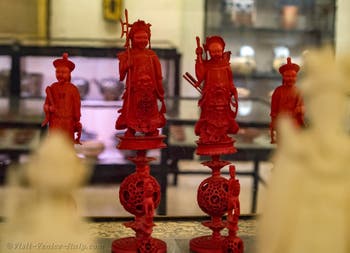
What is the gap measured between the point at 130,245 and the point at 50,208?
87 centimetres

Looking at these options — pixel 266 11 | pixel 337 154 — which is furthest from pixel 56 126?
pixel 266 11

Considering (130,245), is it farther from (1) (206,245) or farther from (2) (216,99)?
(2) (216,99)

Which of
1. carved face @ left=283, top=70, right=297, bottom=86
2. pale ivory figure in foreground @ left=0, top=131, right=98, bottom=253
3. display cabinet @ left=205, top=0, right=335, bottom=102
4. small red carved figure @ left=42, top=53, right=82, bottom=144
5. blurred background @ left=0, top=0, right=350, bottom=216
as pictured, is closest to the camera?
pale ivory figure in foreground @ left=0, top=131, right=98, bottom=253

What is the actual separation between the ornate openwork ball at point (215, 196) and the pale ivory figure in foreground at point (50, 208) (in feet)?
2.76

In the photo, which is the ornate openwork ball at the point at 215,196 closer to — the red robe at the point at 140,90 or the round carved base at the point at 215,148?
the round carved base at the point at 215,148

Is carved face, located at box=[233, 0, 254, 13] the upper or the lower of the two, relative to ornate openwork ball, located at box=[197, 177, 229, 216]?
upper

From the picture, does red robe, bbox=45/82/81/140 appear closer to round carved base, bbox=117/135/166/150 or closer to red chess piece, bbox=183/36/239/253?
round carved base, bbox=117/135/166/150

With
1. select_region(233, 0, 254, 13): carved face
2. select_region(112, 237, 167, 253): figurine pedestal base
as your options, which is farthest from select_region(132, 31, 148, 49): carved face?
select_region(233, 0, 254, 13): carved face

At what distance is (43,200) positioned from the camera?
103cm

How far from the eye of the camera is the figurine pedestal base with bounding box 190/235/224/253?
1888 millimetres

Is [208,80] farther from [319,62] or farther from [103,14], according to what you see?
[103,14]

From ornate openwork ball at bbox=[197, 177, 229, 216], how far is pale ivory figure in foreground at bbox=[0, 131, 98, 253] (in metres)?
0.84

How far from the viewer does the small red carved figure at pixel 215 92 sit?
6.10ft

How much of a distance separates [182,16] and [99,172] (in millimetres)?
700
